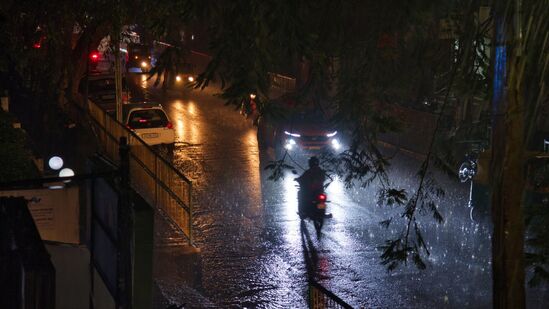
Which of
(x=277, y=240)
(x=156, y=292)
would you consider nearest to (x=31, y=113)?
(x=277, y=240)

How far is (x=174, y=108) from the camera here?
118 ft

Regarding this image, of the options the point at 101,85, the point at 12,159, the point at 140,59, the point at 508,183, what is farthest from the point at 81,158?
the point at 140,59

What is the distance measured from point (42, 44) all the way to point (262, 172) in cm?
687

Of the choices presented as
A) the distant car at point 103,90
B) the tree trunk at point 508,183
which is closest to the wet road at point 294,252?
the tree trunk at point 508,183

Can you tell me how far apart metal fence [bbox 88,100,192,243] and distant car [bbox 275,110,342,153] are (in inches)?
197

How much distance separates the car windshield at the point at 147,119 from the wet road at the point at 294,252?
2.89m

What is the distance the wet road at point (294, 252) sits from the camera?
13.2 m

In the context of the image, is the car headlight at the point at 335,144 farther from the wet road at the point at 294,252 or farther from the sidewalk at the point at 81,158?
the sidewalk at the point at 81,158

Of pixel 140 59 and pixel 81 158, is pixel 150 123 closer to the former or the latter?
pixel 81 158

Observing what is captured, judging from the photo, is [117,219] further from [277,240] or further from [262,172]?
[262,172]

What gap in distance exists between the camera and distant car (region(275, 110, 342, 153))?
24.3m

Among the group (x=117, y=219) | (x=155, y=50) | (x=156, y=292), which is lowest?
(x=156, y=292)

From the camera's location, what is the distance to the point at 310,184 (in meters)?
16.5

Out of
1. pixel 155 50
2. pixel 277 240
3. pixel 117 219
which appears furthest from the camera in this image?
pixel 155 50
